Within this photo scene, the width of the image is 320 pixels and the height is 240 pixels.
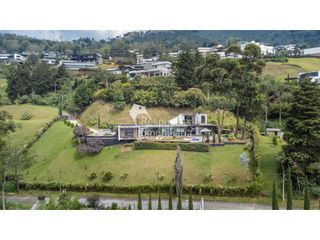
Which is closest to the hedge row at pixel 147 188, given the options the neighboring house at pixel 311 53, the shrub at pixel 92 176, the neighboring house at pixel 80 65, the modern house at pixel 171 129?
the shrub at pixel 92 176

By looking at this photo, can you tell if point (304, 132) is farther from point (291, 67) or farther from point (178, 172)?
point (291, 67)

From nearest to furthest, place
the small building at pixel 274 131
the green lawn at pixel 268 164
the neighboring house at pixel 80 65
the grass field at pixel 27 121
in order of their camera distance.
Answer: the green lawn at pixel 268 164
the grass field at pixel 27 121
the small building at pixel 274 131
the neighboring house at pixel 80 65

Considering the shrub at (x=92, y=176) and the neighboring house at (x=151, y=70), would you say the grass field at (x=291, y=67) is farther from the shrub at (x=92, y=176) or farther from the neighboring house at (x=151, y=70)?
the shrub at (x=92, y=176)

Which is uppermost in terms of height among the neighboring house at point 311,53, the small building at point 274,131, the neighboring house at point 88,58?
the neighboring house at point 311,53

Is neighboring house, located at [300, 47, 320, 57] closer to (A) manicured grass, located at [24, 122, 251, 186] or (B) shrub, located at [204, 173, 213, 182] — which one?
(A) manicured grass, located at [24, 122, 251, 186]

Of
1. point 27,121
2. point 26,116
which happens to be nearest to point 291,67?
point 26,116

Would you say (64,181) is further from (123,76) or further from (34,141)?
(123,76)

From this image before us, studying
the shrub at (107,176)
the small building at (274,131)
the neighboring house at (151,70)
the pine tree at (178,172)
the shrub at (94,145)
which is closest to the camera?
the pine tree at (178,172)
